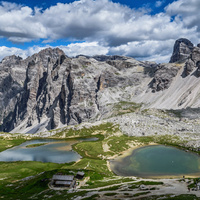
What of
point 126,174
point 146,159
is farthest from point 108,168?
point 146,159

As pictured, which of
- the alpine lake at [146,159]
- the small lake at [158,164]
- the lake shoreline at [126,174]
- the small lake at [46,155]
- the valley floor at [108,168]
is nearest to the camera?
the valley floor at [108,168]

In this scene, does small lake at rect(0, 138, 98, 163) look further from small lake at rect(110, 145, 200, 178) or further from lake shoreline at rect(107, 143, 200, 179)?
small lake at rect(110, 145, 200, 178)

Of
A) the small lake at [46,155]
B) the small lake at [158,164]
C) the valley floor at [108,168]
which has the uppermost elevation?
the valley floor at [108,168]

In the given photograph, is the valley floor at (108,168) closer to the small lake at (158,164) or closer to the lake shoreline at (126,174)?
the lake shoreline at (126,174)

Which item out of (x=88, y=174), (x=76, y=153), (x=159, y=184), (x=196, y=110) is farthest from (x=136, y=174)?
(x=196, y=110)

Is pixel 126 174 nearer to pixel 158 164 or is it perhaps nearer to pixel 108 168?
pixel 108 168

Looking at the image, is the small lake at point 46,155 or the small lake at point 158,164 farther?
the small lake at point 46,155

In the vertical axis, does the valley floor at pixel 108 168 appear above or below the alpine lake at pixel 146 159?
above

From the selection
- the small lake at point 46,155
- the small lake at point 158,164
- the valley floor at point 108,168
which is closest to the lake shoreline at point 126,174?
the small lake at point 158,164
